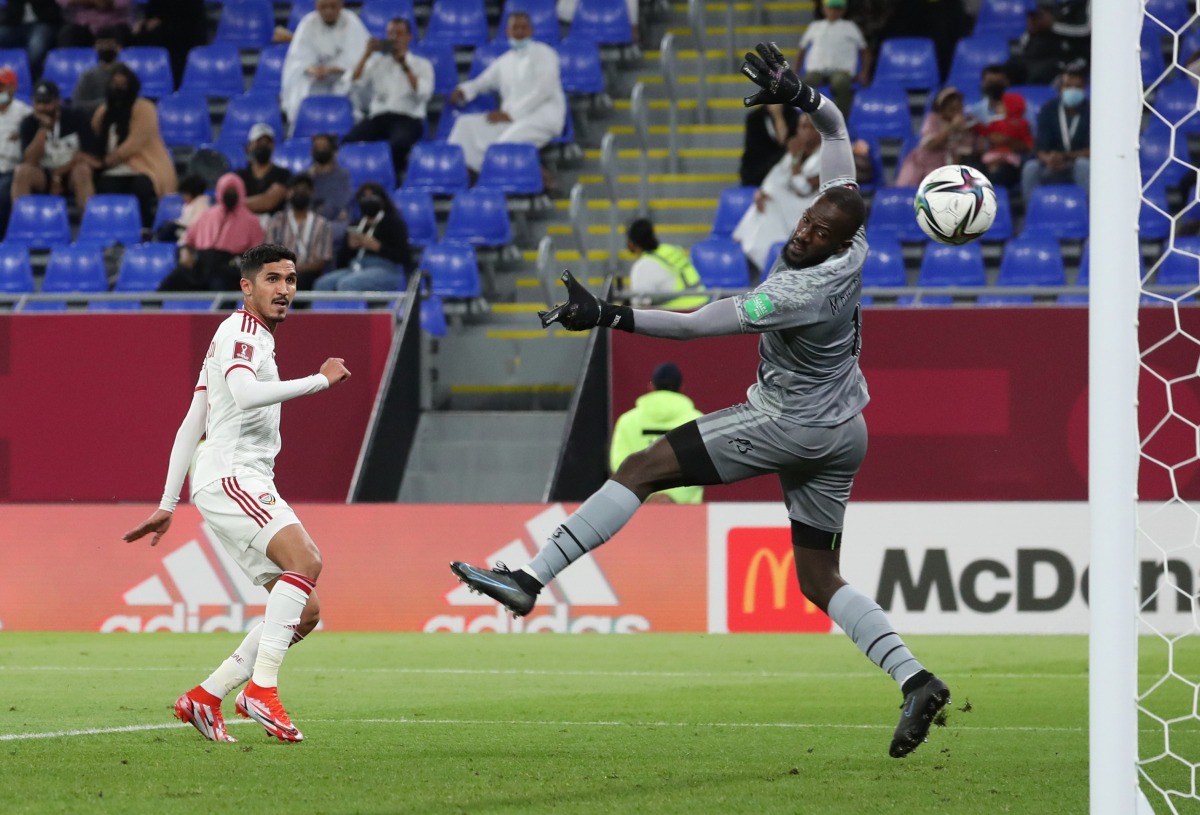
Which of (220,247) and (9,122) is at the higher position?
Result: (9,122)

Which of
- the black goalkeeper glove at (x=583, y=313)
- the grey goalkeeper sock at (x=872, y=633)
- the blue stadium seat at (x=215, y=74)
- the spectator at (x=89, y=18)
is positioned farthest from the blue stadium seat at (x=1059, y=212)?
the spectator at (x=89, y=18)

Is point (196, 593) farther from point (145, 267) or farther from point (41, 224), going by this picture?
point (41, 224)

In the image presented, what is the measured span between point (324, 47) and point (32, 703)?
10601mm

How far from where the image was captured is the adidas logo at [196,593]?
40.7 feet

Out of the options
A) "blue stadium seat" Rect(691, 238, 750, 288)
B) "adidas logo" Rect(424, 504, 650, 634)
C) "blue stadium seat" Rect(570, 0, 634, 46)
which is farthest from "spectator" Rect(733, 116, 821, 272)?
"adidas logo" Rect(424, 504, 650, 634)

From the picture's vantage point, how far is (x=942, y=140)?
1480 centimetres

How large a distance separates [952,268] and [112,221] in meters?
7.92

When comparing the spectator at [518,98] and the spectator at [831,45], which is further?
the spectator at [518,98]

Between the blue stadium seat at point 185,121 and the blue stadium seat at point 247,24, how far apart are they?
1385 mm

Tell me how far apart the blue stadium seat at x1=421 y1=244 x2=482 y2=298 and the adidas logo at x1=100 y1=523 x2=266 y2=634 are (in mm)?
3663

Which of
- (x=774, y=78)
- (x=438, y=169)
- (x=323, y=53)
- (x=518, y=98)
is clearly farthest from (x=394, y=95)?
(x=774, y=78)

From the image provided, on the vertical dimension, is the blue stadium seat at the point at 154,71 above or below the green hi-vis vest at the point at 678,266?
above

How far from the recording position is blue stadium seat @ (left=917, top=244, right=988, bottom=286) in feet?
47.4

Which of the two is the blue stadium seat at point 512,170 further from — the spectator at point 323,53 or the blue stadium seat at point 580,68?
the spectator at point 323,53
